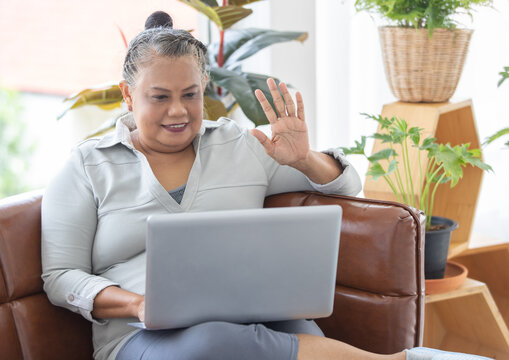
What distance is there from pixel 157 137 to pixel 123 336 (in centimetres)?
45

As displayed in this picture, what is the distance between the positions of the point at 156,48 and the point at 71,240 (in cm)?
46

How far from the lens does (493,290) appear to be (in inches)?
86.3

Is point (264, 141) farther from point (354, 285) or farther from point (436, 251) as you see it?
point (436, 251)

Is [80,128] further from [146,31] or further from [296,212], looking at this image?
[296,212]

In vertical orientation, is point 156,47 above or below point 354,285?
above

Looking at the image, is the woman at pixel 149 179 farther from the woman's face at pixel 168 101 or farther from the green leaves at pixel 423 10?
the green leaves at pixel 423 10

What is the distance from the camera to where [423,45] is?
183 cm

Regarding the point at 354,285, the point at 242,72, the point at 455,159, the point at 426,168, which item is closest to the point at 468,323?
the point at 426,168

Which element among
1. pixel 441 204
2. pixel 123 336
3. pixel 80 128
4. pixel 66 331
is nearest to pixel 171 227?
pixel 123 336

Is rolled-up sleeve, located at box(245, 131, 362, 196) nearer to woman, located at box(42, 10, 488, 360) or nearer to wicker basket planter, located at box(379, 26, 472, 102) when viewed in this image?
woman, located at box(42, 10, 488, 360)

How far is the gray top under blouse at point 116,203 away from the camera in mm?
1274

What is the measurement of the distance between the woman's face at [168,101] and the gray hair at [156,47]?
0.6 inches

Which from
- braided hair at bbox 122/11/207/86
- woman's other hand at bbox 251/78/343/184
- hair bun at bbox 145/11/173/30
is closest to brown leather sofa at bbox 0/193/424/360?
woman's other hand at bbox 251/78/343/184

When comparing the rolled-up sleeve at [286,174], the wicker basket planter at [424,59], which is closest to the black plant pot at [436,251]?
the rolled-up sleeve at [286,174]
